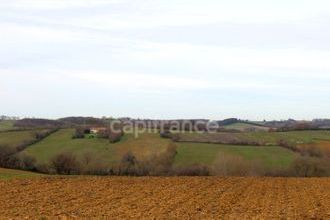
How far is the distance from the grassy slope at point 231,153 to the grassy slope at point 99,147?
153 inches

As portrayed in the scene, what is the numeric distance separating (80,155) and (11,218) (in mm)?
49096

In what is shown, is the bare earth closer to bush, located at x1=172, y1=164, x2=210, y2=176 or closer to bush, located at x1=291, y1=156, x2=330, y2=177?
bush, located at x1=172, y1=164, x2=210, y2=176

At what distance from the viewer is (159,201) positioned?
2312cm

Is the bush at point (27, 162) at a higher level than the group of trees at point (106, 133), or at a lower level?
lower

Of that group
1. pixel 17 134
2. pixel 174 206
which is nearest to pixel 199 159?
pixel 17 134

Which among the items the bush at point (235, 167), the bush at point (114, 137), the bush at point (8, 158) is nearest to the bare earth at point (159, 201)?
the bush at point (235, 167)

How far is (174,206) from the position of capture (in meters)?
21.4

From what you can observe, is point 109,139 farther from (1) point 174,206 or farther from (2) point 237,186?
(1) point 174,206

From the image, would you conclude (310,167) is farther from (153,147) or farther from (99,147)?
(99,147)

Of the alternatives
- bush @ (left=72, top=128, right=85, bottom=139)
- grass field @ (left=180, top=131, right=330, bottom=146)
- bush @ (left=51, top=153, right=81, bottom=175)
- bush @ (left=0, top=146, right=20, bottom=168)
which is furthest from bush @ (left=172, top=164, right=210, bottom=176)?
bush @ (left=72, top=128, right=85, bottom=139)

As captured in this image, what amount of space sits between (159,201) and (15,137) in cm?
6317

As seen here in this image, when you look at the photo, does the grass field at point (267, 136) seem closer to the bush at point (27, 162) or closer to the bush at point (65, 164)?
the bush at point (65, 164)

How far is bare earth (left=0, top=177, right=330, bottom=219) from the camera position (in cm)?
1903

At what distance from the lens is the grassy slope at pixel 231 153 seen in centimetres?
6556
